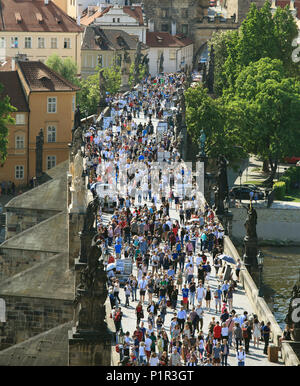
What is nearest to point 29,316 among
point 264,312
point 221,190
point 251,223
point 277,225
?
point 264,312

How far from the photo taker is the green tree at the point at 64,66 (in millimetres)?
126000

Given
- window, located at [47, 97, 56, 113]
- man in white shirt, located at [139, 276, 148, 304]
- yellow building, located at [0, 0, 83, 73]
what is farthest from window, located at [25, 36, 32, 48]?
man in white shirt, located at [139, 276, 148, 304]

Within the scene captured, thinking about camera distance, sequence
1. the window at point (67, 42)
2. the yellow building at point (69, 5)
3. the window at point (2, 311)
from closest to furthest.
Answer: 1. the window at point (2, 311)
2. the window at point (67, 42)
3. the yellow building at point (69, 5)

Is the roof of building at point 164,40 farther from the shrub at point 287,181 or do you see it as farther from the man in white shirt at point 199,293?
the man in white shirt at point 199,293

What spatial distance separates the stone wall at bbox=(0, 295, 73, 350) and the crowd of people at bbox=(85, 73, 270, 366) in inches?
84.6

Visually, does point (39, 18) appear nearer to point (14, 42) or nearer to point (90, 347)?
point (14, 42)

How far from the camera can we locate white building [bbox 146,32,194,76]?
162 metres

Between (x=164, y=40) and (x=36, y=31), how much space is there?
35.3 metres

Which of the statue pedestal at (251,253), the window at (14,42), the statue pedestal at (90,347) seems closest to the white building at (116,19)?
the window at (14,42)

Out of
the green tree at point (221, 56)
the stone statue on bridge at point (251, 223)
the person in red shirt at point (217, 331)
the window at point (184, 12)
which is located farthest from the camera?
the window at point (184, 12)

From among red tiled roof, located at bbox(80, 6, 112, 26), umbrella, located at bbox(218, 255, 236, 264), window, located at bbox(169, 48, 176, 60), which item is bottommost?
umbrella, located at bbox(218, 255, 236, 264)

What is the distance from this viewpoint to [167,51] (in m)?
164

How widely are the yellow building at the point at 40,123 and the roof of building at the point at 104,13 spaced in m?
60.1

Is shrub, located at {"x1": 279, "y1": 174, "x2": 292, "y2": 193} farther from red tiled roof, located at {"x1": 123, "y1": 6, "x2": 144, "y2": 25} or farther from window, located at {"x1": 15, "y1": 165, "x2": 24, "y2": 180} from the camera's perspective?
red tiled roof, located at {"x1": 123, "y1": 6, "x2": 144, "y2": 25}
